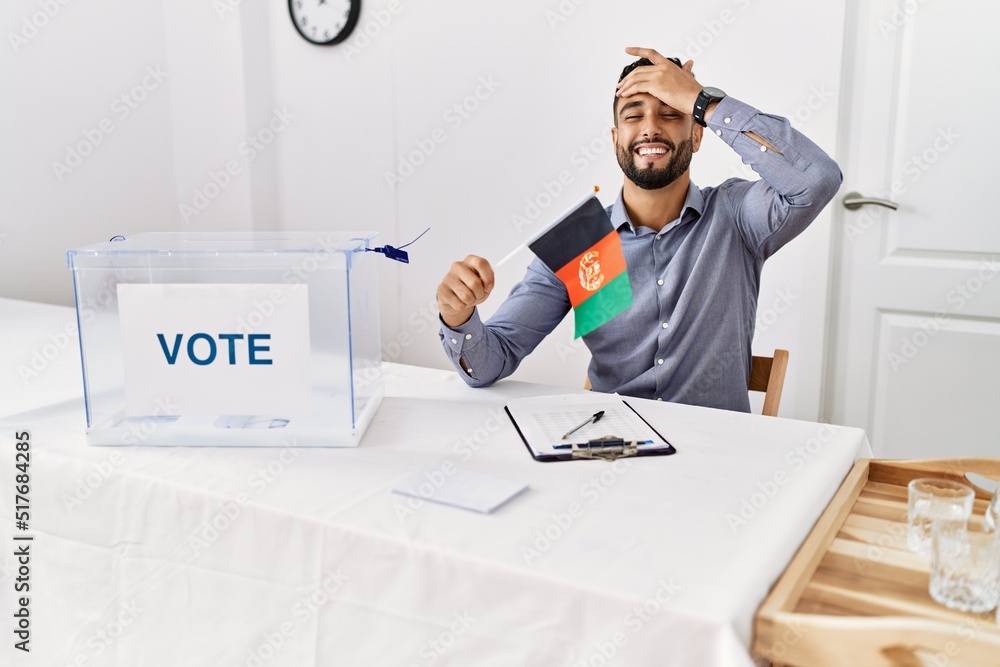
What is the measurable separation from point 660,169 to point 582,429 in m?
0.73

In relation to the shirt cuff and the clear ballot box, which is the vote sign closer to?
the clear ballot box

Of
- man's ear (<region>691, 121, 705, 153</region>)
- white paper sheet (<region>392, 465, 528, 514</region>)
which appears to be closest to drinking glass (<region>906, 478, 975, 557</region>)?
white paper sheet (<region>392, 465, 528, 514</region>)

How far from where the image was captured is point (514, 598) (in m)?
0.87

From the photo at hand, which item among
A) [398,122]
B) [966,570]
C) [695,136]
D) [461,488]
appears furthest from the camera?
[398,122]

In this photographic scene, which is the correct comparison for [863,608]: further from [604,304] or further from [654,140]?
[654,140]

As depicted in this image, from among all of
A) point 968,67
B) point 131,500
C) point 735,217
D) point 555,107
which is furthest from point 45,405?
point 968,67

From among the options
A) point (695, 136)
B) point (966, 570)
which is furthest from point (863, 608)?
point (695, 136)

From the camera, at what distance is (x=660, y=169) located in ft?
5.82

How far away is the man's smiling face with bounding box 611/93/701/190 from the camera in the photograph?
5.81 ft

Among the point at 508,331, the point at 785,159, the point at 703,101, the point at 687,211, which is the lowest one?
the point at 508,331

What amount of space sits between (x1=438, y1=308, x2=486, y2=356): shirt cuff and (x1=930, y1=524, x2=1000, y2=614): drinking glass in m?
0.85

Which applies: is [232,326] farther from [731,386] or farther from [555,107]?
[555,107]

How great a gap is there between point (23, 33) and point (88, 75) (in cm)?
23

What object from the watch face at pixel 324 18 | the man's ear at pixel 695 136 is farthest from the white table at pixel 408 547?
the watch face at pixel 324 18
